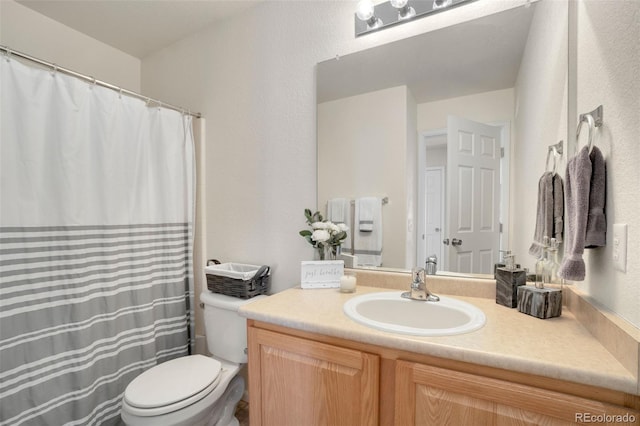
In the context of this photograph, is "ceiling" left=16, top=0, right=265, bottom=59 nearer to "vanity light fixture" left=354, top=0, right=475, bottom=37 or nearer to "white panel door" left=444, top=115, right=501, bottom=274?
"vanity light fixture" left=354, top=0, right=475, bottom=37

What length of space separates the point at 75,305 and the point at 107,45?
190 centimetres

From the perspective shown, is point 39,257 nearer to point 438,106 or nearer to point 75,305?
point 75,305

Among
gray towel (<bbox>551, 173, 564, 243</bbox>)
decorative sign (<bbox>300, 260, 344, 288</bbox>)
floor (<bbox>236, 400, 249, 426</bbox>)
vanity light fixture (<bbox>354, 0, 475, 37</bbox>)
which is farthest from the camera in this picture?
floor (<bbox>236, 400, 249, 426</bbox>)

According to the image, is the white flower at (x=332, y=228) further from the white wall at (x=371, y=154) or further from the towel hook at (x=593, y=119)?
Answer: the towel hook at (x=593, y=119)

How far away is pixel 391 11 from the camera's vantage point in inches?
52.2

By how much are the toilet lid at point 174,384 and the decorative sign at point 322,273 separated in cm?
62

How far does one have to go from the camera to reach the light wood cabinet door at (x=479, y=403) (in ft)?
2.03

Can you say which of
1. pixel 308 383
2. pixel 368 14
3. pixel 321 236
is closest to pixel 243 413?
pixel 308 383

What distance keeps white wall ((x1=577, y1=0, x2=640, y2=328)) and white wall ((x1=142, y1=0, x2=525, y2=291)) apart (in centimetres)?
66

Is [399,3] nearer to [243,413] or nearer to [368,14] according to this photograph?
[368,14]

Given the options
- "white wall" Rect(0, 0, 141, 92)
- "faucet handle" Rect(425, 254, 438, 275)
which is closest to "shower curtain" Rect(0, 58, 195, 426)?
"white wall" Rect(0, 0, 141, 92)

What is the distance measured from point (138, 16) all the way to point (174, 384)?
2.17 meters

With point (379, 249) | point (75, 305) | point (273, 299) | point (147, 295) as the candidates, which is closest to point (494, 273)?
point (379, 249)

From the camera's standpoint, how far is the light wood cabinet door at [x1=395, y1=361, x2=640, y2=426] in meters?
0.62
